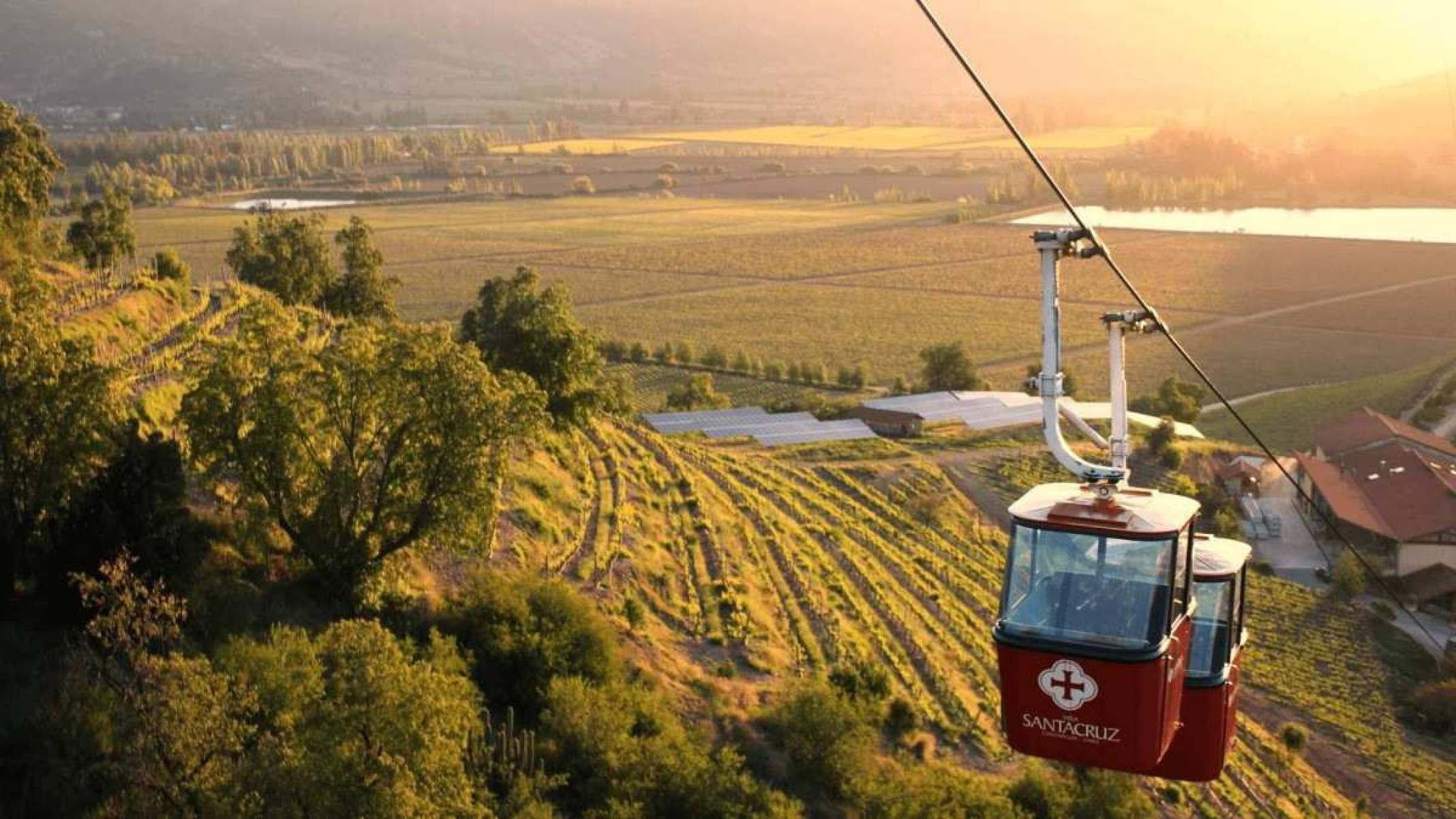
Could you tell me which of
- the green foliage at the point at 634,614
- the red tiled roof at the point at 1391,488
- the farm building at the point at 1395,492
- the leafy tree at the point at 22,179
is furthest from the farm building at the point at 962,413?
the leafy tree at the point at 22,179

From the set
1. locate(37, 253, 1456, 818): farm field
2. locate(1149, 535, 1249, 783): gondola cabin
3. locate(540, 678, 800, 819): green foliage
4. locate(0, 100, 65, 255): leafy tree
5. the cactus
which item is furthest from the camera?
locate(0, 100, 65, 255): leafy tree

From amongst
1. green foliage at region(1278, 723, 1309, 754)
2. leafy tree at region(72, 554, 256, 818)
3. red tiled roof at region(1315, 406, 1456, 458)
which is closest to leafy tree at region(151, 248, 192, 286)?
leafy tree at region(72, 554, 256, 818)

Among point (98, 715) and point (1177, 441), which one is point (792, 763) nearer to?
point (98, 715)

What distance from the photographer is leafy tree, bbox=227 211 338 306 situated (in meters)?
41.8

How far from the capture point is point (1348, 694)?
3378 centimetres

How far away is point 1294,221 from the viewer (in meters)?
A: 144

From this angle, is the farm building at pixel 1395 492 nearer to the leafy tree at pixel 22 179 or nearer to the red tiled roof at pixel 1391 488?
the red tiled roof at pixel 1391 488

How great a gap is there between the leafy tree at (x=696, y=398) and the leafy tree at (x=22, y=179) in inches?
1097

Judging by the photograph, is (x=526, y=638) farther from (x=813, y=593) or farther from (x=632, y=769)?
(x=813, y=593)

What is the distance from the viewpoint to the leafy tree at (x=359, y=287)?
43.7 metres

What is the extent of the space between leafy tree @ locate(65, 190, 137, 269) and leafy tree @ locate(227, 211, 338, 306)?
368 centimetres

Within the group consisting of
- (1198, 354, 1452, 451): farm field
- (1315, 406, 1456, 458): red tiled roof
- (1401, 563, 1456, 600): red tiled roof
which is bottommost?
(1401, 563, 1456, 600): red tiled roof

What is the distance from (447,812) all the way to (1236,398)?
64.8m

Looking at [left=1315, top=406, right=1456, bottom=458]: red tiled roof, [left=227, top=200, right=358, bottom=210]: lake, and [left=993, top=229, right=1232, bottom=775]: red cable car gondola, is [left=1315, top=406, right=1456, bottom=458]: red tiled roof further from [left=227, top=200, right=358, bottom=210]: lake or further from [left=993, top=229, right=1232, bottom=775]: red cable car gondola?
[left=227, top=200, right=358, bottom=210]: lake
